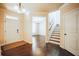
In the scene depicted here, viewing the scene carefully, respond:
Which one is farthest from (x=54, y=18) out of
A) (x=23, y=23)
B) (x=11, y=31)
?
(x=11, y=31)

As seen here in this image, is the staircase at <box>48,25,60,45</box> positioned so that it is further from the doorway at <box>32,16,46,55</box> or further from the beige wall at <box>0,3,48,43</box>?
the beige wall at <box>0,3,48,43</box>

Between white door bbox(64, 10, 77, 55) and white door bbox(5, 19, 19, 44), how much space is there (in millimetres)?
1053

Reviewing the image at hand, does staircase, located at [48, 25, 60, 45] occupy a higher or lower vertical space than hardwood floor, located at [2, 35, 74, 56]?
higher

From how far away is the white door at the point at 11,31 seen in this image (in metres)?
1.66

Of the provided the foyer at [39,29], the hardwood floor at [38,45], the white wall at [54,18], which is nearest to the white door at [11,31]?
the foyer at [39,29]

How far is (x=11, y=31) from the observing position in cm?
170

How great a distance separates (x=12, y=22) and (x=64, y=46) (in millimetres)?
1193

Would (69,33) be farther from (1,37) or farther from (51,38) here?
(1,37)

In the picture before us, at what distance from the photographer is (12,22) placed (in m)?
1.69

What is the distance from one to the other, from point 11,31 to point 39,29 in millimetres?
642

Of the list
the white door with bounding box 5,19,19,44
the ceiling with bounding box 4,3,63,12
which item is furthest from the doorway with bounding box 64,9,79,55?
the white door with bounding box 5,19,19,44

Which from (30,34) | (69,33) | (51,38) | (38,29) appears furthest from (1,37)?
(69,33)

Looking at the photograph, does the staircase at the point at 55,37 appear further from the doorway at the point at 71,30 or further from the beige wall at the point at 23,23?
the beige wall at the point at 23,23

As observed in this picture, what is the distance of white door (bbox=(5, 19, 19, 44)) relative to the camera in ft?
5.45
